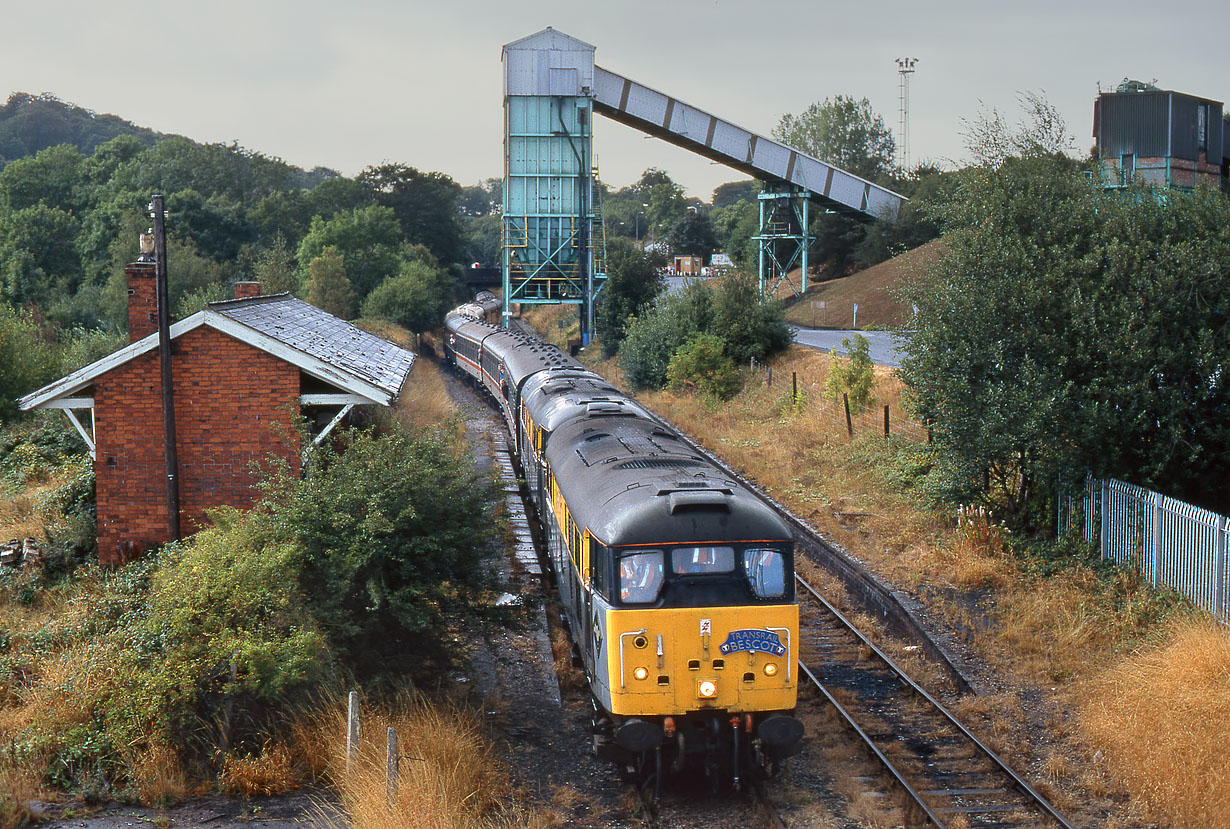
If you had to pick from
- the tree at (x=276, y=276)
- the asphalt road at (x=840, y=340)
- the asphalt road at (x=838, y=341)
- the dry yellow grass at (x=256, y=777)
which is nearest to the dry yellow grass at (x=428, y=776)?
the dry yellow grass at (x=256, y=777)

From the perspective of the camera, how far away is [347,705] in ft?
31.3

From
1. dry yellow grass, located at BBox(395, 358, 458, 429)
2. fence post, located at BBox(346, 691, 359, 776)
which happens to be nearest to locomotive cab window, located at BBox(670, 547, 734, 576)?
fence post, located at BBox(346, 691, 359, 776)

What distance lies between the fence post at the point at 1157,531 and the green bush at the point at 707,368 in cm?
1929

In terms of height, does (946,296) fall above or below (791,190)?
below

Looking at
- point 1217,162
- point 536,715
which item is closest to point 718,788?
point 536,715

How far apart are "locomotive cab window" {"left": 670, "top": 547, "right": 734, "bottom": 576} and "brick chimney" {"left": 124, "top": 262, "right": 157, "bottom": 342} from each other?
346 inches

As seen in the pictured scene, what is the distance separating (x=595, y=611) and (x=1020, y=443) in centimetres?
754

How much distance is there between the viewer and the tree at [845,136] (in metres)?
76.1

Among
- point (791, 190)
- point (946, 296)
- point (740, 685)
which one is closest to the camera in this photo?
point (740, 685)

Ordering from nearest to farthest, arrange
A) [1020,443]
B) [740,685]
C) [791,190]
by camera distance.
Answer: [740,685], [1020,443], [791,190]

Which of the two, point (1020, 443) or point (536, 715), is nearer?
point (536, 715)

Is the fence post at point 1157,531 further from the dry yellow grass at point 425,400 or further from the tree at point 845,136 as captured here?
the tree at point 845,136

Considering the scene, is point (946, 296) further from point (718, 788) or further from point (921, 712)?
point (718, 788)

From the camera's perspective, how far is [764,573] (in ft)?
29.0
